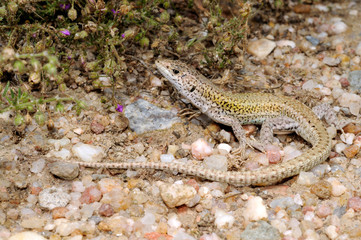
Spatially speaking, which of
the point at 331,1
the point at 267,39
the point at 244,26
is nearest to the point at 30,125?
the point at 244,26

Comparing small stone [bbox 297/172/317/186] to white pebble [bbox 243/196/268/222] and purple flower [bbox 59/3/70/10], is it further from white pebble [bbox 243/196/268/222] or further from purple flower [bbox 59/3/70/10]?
purple flower [bbox 59/3/70/10]

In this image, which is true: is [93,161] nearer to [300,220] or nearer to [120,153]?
[120,153]

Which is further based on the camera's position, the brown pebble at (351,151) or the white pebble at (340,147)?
the white pebble at (340,147)

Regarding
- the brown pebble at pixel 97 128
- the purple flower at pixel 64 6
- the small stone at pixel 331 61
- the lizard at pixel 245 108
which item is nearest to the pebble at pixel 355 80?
the small stone at pixel 331 61

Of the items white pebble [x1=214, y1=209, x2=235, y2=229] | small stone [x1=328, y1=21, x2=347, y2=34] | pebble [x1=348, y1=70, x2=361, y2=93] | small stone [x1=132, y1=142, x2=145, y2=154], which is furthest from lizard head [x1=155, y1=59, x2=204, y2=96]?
small stone [x1=328, y1=21, x2=347, y2=34]

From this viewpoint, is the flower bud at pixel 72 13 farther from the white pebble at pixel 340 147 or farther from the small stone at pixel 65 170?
the white pebble at pixel 340 147

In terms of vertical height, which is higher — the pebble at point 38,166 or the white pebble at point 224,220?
the pebble at point 38,166
